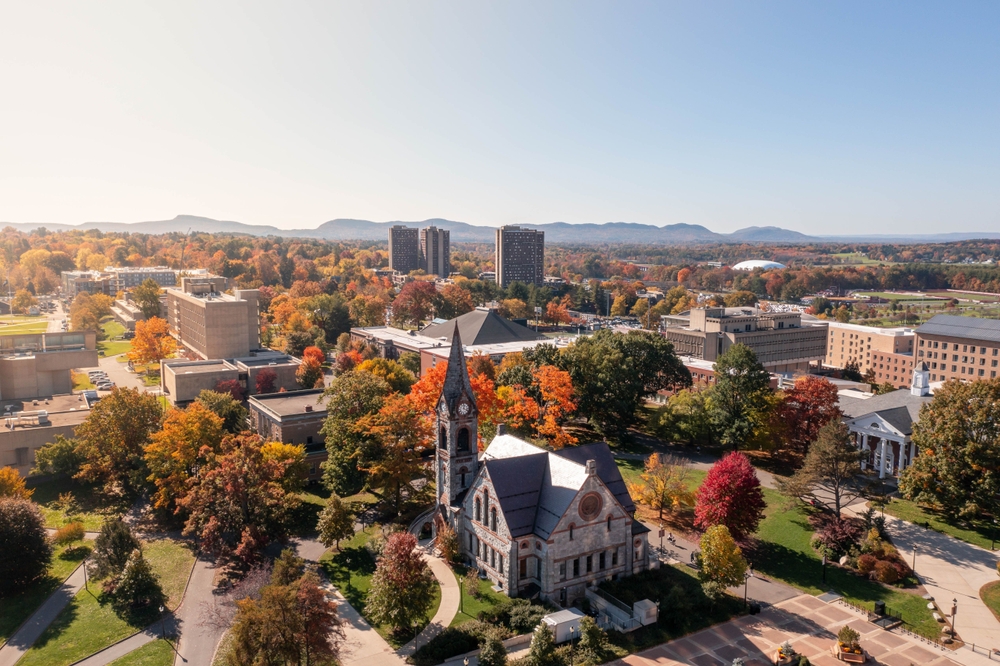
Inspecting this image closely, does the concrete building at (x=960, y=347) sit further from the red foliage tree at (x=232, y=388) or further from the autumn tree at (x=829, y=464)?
the red foliage tree at (x=232, y=388)

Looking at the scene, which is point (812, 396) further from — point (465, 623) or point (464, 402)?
point (465, 623)

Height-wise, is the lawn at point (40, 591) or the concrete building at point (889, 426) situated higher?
the concrete building at point (889, 426)

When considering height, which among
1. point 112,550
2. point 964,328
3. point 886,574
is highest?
point 964,328

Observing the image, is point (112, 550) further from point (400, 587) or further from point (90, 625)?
point (400, 587)

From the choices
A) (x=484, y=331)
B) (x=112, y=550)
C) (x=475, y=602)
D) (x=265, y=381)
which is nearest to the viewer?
(x=475, y=602)

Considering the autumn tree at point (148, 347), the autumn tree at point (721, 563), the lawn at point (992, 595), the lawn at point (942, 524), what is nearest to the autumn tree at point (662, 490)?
the autumn tree at point (721, 563)

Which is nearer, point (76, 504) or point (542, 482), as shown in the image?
point (542, 482)

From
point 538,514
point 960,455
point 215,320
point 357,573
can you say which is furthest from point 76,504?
point 960,455
